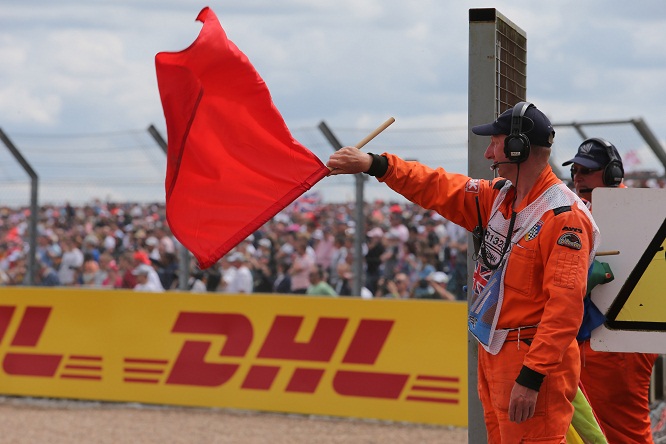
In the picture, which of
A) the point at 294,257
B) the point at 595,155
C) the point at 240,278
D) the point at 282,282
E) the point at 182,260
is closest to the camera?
the point at 595,155

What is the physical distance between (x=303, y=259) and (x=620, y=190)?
26.8 ft

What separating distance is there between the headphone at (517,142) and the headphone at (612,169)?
1716mm

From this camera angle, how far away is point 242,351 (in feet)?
36.6

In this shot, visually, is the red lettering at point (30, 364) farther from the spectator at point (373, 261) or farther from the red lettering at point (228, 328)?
the spectator at point (373, 261)

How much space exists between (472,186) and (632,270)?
79 centimetres

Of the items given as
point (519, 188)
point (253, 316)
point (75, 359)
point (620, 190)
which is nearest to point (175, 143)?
point (519, 188)

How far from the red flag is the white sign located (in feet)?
4.30

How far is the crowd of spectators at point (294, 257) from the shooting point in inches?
471

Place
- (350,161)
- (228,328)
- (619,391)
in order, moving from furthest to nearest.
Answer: (228,328), (619,391), (350,161)

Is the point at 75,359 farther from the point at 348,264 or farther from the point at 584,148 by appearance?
the point at 584,148

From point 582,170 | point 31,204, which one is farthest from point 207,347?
point 582,170

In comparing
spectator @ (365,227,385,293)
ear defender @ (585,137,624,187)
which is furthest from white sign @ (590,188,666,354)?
spectator @ (365,227,385,293)

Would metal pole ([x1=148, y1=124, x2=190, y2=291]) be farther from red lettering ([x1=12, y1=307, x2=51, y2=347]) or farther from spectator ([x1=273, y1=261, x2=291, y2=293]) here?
red lettering ([x1=12, y1=307, x2=51, y2=347])

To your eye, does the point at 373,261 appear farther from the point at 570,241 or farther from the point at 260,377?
the point at 570,241
